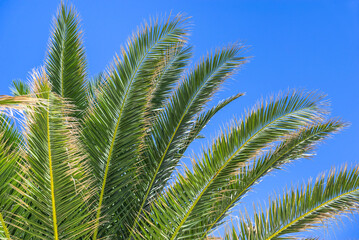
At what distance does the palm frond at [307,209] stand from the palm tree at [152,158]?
0.04 ft

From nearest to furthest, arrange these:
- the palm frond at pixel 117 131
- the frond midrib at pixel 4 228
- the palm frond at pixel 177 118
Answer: the frond midrib at pixel 4 228, the palm frond at pixel 117 131, the palm frond at pixel 177 118

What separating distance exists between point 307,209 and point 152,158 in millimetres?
2312

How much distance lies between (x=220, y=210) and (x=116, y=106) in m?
1.90

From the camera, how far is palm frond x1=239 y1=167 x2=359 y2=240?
468 centimetres

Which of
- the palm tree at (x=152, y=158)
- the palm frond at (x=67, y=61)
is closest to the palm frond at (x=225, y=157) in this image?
the palm tree at (x=152, y=158)

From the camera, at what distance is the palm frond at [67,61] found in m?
7.15

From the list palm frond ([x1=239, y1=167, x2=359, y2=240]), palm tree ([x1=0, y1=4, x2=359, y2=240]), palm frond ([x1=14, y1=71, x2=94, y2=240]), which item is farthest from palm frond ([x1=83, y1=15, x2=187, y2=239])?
palm frond ([x1=239, y1=167, x2=359, y2=240])

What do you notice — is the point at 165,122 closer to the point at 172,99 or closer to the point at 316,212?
the point at 172,99

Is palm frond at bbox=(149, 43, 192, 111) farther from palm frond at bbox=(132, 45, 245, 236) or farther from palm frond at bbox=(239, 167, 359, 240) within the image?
palm frond at bbox=(239, 167, 359, 240)

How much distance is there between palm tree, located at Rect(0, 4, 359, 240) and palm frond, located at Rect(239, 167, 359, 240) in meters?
0.01

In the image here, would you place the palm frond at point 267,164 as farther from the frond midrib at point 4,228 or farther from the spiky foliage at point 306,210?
the frond midrib at point 4,228

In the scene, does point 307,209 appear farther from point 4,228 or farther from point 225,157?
point 4,228

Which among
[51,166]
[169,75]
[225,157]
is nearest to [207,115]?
[169,75]

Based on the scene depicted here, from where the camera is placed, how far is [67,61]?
7.16m
